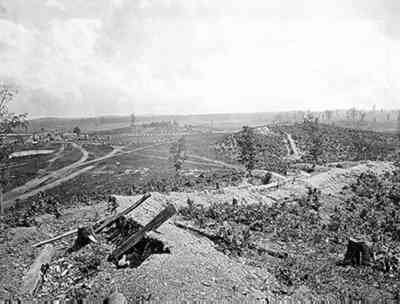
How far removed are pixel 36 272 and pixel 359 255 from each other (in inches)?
414

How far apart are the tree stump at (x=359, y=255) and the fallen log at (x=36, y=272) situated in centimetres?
985

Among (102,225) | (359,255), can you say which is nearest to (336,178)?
(359,255)

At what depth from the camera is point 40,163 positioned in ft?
184

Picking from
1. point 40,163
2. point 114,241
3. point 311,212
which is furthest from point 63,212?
point 40,163

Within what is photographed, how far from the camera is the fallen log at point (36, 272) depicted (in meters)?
8.70

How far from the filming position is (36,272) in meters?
9.31

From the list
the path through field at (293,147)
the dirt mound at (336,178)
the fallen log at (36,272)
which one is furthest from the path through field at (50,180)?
the path through field at (293,147)

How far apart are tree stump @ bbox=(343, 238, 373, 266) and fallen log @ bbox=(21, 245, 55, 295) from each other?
9.85 metres

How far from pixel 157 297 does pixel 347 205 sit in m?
15.1

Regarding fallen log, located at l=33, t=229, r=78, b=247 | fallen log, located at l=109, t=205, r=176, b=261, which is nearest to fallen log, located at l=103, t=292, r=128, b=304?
fallen log, located at l=109, t=205, r=176, b=261

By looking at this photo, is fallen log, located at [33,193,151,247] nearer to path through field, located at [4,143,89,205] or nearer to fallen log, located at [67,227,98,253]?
fallen log, located at [67,227,98,253]

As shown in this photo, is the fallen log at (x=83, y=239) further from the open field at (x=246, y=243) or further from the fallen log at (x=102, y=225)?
the fallen log at (x=102, y=225)

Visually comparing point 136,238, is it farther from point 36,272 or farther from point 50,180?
point 50,180

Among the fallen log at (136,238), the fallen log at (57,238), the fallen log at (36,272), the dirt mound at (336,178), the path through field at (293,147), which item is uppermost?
the fallen log at (136,238)
